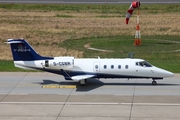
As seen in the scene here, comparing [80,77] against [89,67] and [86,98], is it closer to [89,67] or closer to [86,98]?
[89,67]

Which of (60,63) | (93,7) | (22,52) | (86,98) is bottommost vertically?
(86,98)

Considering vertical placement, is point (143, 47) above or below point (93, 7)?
below

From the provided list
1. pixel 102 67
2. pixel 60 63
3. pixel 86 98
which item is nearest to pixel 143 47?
pixel 102 67

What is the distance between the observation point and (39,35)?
191 feet

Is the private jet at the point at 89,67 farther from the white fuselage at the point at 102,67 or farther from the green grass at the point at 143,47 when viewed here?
the green grass at the point at 143,47

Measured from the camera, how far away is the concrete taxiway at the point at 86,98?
84.3ft

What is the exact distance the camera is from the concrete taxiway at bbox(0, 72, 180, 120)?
84.3 feet

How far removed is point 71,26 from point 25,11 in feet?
57.7

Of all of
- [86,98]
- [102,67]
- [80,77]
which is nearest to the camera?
[86,98]

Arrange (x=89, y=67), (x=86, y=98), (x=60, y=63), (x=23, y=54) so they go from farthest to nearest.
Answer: (x=23, y=54), (x=89, y=67), (x=60, y=63), (x=86, y=98)

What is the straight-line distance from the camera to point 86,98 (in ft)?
96.2

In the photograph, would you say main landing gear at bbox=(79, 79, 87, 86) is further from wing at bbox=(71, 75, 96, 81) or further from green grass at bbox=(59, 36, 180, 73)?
green grass at bbox=(59, 36, 180, 73)

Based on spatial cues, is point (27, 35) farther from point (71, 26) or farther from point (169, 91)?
point (169, 91)

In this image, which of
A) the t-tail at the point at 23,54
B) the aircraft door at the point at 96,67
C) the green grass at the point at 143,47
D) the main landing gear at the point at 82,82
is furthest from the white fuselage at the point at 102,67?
the green grass at the point at 143,47
